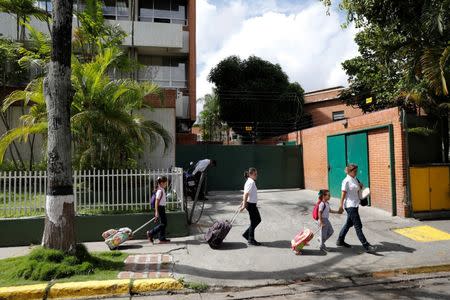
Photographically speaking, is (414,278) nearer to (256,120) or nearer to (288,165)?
(288,165)

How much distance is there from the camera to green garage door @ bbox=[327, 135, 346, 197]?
13.4 m

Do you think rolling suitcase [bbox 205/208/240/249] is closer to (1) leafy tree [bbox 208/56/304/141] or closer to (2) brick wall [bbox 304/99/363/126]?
(1) leafy tree [bbox 208/56/304/141]

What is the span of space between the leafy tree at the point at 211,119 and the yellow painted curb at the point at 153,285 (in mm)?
21010

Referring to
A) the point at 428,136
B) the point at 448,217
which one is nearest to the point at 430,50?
the point at 428,136

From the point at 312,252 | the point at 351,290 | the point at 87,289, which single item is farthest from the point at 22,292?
the point at 312,252

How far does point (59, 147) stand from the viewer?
21.4ft

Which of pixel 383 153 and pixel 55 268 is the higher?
pixel 383 153

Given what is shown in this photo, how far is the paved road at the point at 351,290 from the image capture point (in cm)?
547

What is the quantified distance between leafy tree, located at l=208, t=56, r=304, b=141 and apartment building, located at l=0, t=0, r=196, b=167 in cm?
423

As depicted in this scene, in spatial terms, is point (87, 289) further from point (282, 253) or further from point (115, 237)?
point (282, 253)

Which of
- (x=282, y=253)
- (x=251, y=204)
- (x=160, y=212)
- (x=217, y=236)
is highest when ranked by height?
(x=251, y=204)

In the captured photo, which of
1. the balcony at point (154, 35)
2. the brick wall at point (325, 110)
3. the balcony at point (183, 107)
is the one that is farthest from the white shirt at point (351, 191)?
the brick wall at point (325, 110)

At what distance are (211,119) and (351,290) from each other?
22197mm

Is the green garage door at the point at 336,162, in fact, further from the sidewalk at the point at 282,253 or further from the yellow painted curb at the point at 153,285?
the yellow painted curb at the point at 153,285
